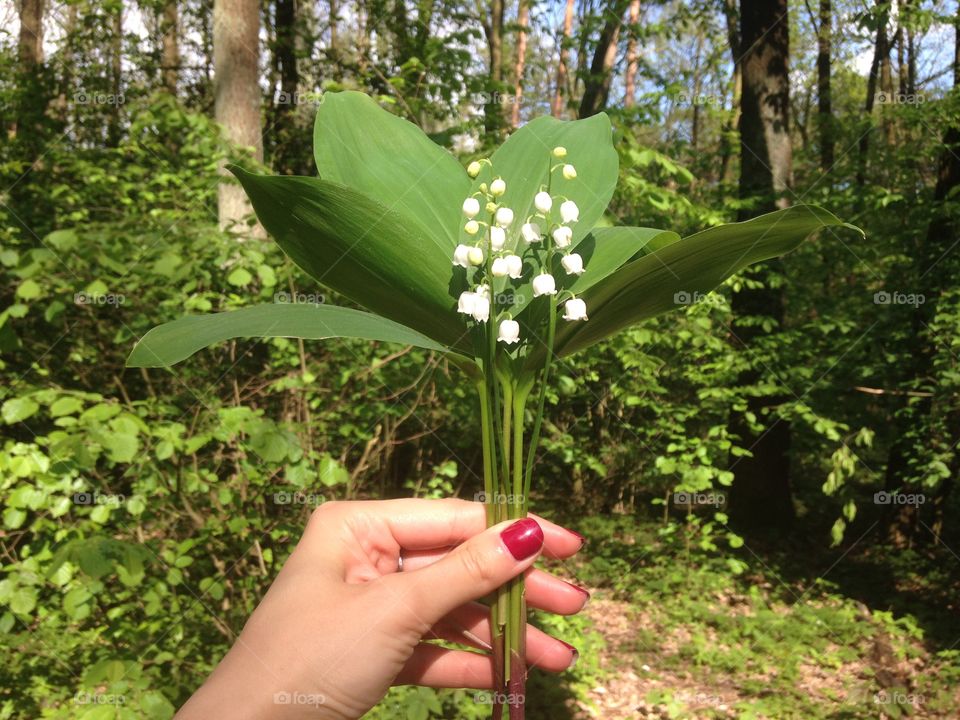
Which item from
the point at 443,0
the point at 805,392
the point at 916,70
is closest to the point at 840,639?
the point at 805,392

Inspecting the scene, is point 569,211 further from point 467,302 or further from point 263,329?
point 263,329

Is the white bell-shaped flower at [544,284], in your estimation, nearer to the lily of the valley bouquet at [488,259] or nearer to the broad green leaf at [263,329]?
the lily of the valley bouquet at [488,259]

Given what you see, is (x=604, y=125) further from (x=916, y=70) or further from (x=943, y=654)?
(x=916, y=70)

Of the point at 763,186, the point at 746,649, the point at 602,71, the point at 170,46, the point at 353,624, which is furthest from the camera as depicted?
the point at 170,46

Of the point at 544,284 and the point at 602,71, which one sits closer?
the point at 544,284

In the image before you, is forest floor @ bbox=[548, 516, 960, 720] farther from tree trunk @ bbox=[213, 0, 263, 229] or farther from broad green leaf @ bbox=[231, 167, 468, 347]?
tree trunk @ bbox=[213, 0, 263, 229]

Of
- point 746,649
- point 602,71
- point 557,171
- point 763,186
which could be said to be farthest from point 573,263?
point 602,71
